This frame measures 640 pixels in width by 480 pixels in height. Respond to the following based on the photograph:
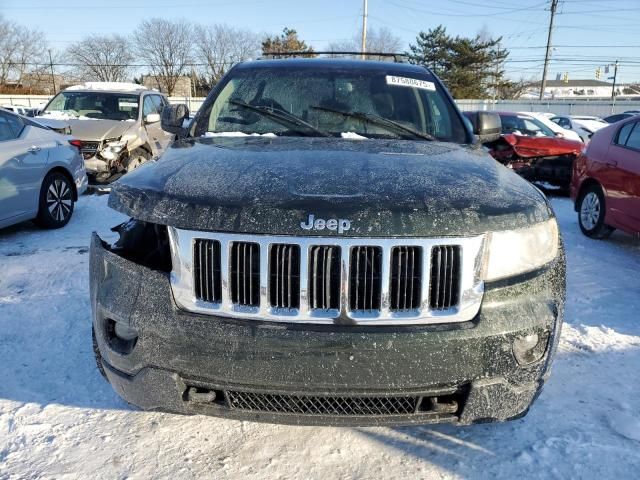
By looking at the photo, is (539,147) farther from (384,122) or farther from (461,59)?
(461,59)

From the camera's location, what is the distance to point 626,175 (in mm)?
5828

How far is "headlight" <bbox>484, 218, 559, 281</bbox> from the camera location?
2035mm

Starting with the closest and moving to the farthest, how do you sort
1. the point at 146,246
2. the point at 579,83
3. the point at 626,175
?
the point at 146,246 → the point at 626,175 → the point at 579,83

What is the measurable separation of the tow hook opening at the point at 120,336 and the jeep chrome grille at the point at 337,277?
294mm

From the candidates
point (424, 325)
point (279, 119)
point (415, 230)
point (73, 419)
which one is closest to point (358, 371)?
point (424, 325)

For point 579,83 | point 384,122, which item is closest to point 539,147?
point 384,122

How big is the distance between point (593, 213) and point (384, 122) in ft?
14.6

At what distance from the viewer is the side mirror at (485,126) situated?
368cm

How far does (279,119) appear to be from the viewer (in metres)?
3.31

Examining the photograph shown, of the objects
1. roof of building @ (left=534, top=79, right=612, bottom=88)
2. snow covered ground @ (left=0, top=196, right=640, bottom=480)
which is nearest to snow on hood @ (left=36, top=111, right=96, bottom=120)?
snow covered ground @ (left=0, top=196, right=640, bottom=480)

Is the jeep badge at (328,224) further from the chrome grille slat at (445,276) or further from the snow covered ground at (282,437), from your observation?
the snow covered ground at (282,437)

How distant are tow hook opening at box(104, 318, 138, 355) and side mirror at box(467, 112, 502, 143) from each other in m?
2.62

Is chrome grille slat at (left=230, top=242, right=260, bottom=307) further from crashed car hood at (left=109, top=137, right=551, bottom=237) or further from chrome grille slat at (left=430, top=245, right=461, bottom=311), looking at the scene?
chrome grille slat at (left=430, top=245, right=461, bottom=311)

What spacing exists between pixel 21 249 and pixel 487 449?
5.20 m
